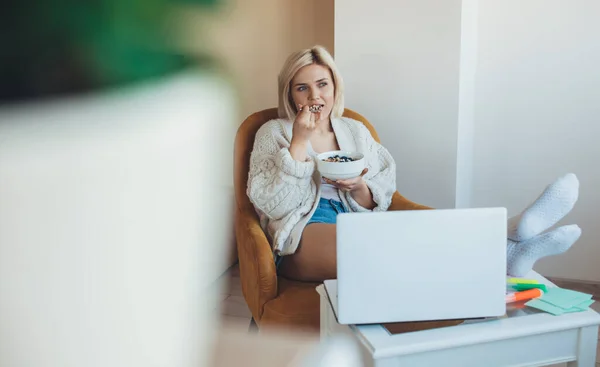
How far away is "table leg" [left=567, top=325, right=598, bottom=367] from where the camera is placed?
112 cm

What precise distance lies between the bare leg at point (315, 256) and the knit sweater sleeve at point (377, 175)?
19 centimetres

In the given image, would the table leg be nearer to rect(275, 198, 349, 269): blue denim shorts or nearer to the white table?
the white table

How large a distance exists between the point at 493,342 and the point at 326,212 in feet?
2.16

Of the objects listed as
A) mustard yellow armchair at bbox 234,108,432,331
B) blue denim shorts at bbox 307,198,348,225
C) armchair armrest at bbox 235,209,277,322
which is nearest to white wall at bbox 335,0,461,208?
blue denim shorts at bbox 307,198,348,225

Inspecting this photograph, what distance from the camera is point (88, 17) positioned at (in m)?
0.15

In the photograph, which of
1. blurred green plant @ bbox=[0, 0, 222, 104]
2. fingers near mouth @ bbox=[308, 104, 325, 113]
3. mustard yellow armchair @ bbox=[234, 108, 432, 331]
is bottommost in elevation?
mustard yellow armchair @ bbox=[234, 108, 432, 331]

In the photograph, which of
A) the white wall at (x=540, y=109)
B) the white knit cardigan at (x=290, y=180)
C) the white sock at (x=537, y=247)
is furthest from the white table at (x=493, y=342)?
the white wall at (x=540, y=109)

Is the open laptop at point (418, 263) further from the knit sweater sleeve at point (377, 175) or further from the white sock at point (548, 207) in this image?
the knit sweater sleeve at point (377, 175)

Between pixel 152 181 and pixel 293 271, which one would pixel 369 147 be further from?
pixel 152 181

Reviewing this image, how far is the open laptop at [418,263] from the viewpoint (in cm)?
101

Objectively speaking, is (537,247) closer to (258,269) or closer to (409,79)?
(258,269)

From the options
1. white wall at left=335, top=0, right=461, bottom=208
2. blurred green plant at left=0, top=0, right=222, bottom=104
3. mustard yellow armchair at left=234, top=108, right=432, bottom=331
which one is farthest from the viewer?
white wall at left=335, top=0, right=461, bottom=208

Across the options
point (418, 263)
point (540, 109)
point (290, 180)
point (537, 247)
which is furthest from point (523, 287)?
point (540, 109)

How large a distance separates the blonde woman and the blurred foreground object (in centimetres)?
114
